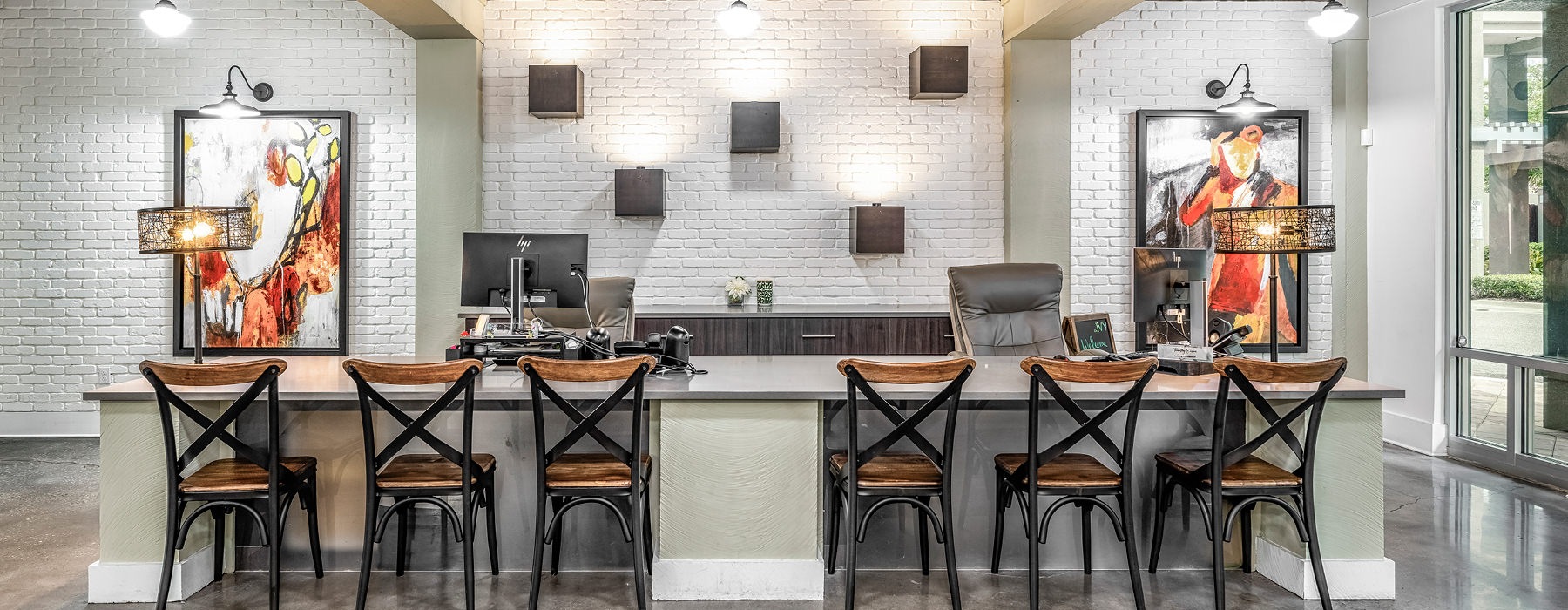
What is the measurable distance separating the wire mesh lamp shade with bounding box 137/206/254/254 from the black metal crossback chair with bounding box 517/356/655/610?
1.79 m

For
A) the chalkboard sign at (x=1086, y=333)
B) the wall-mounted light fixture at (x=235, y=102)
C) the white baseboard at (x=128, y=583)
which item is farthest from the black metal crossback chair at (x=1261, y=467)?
the wall-mounted light fixture at (x=235, y=102)

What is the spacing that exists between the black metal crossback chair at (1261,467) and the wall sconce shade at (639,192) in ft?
12.4

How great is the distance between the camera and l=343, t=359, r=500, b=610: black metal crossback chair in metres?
2.65

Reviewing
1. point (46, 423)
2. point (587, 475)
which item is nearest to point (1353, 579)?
point (587, 475)

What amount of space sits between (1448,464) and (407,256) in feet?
21.8

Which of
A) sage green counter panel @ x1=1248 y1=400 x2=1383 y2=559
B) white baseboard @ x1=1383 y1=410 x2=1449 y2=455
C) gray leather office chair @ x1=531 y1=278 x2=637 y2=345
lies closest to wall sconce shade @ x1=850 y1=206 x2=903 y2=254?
gray leather office chair @ x1=531 y1=278 x2=637 y2=345

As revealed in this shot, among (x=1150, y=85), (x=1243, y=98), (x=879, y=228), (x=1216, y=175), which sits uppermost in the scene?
(x=1150, y=85)

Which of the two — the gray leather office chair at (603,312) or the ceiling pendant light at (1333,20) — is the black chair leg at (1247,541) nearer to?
the gray leather office chair at (603,312)

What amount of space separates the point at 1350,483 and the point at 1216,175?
354cm

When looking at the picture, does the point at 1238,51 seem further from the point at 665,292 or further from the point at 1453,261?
the point at 665,292

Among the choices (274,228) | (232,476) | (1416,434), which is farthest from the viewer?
(274,228)

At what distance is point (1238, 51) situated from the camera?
20.0ft

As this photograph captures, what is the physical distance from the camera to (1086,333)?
4539mm

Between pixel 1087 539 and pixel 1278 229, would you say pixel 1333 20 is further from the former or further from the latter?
pixel 1087 539
